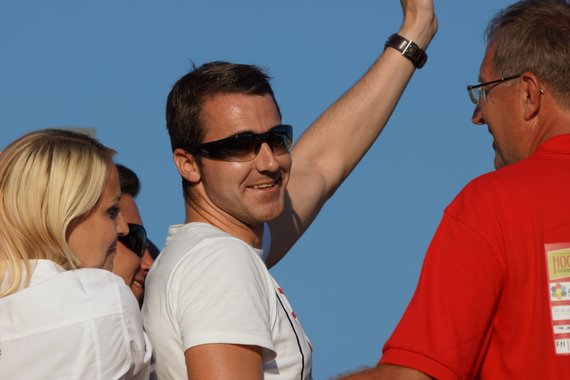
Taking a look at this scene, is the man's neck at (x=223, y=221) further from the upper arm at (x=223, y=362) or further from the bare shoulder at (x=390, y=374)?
the bare shoulder at (x=390, y=374)

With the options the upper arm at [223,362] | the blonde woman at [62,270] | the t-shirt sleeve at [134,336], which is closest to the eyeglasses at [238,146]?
the blonde woman at [62,270]

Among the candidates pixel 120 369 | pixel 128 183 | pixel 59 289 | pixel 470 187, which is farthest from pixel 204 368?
pixel 128 183

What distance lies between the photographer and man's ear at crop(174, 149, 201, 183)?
4230 millimetres

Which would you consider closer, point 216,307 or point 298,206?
point 216,307

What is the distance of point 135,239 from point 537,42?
2752 millimetres

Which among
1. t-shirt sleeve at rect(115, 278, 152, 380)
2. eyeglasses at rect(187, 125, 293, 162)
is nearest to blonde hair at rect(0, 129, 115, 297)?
t-shirt sleeve at rect(115, 278, 152, 380)

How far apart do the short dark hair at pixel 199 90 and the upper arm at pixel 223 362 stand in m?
0.98

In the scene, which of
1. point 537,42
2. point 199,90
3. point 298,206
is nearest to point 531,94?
point 537,42

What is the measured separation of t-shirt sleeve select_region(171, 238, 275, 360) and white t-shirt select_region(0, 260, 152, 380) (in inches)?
8.1

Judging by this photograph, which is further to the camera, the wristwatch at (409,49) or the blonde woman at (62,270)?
the wristwatch at (409,49)

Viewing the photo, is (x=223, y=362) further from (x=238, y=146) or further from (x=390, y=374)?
(x=238, y=146)

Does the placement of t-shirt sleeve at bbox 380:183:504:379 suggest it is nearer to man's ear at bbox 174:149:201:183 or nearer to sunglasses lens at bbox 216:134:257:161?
sunglasses lens at bbox 216:134:257:161

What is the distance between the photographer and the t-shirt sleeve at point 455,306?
3242mm

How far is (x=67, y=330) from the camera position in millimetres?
3422
